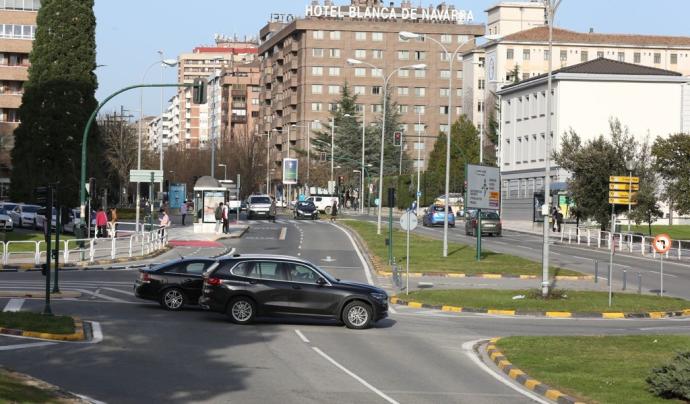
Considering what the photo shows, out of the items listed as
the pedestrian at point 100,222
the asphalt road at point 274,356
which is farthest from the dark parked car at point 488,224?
the asphalt road at point 274,356

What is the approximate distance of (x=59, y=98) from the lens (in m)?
69.4

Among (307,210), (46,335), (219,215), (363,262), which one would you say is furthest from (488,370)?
(307,210)

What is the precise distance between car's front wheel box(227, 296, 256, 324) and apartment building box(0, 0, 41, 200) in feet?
275

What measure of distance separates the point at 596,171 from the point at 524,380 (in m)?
48.4

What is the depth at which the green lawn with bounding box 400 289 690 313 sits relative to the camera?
101 feet

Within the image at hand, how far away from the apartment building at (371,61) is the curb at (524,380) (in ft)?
415

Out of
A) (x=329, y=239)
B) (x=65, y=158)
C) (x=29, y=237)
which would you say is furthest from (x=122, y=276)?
(x=65, y=158)

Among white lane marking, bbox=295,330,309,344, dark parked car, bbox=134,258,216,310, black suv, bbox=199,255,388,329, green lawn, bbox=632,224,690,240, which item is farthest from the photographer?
green lawn, bbox=632,224,690,240

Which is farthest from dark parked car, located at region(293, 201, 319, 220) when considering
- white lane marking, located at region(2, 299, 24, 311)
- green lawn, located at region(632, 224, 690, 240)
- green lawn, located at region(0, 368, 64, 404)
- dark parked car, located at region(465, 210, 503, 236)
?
green lawn, located at region(0, 368, 64, 404)

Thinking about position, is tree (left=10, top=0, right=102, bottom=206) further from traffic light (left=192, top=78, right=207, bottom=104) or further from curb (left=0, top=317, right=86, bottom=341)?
curb (left=0, top=317, right=86, bottom=341)

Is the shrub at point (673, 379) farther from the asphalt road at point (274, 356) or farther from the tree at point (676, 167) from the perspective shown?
the tree at point (676, 167)

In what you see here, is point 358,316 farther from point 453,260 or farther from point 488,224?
point 488,224

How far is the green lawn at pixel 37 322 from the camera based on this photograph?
2121 cm

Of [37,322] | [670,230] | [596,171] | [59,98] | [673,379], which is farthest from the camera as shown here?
[670,230]
